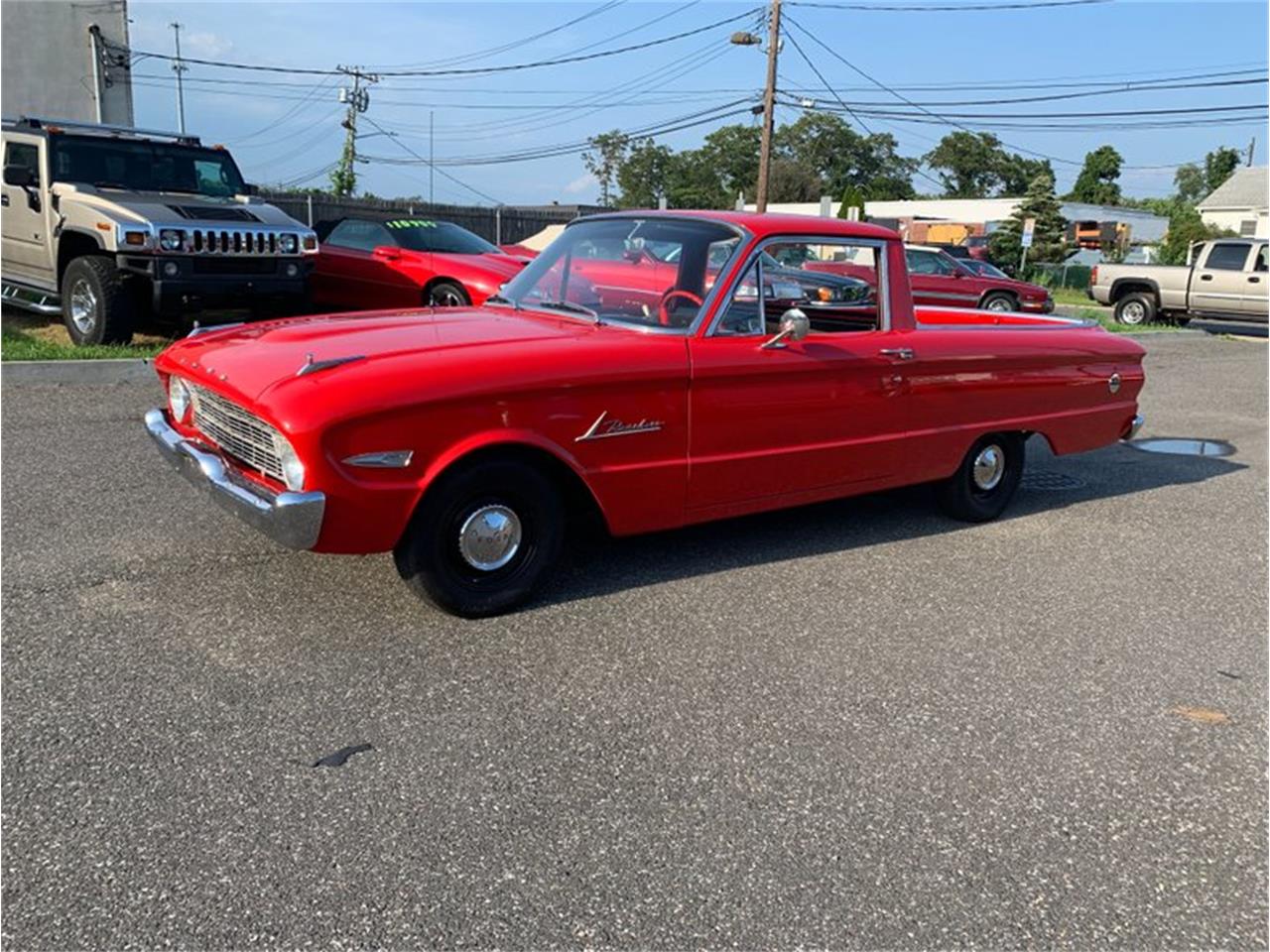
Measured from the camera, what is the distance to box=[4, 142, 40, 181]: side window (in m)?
9.72

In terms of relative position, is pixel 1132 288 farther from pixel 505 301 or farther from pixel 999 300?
pixel 505 301

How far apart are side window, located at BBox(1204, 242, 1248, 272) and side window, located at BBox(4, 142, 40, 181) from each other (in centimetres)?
1928

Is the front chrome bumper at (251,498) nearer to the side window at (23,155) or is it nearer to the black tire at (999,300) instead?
the side window at (23,155)

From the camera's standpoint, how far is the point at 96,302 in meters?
9.11

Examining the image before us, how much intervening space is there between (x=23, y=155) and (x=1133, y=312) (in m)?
19.5

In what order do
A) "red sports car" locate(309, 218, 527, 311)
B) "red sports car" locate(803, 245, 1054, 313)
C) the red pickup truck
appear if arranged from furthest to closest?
"red sports car" locate(803, 245, 1054, 313)
"red sports car" locate(309, 218, 527, 311)
the red pickup truck

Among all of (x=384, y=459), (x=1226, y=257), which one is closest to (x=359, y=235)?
(x=384, y=459)

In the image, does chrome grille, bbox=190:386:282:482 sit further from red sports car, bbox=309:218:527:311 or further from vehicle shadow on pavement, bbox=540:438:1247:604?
red sports car, bbox=309:218:527:311

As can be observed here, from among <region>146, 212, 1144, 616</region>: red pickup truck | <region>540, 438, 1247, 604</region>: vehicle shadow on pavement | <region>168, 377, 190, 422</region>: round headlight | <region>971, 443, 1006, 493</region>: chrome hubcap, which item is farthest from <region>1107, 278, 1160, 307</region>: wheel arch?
<region>168, 377, 190, 422</region>: round headlight

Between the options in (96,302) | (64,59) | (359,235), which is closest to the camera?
(96,302)

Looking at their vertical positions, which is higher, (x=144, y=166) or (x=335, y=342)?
(x=144, y=166)

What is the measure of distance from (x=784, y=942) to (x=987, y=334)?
4048 millimetres

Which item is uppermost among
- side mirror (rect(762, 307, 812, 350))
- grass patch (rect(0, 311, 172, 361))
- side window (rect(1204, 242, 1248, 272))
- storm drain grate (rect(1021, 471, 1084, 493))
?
side window (rect(1204, 242, 1248, 272))

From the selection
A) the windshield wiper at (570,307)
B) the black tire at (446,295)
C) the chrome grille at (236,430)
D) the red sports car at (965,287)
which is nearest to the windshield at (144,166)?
the black tire at (446,295)
